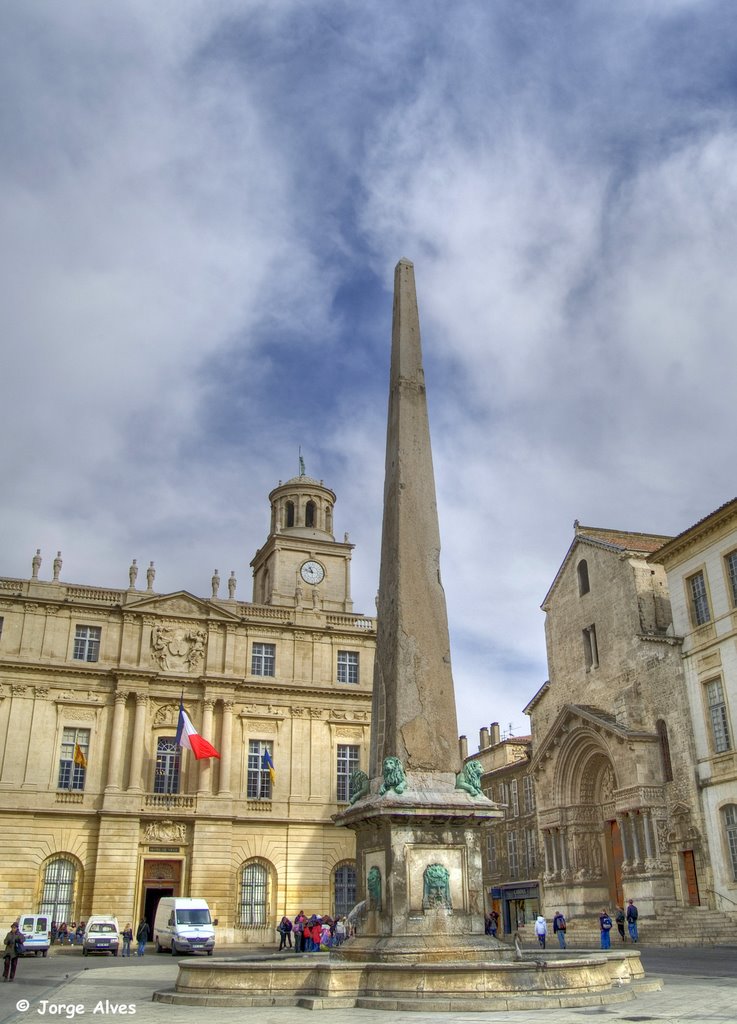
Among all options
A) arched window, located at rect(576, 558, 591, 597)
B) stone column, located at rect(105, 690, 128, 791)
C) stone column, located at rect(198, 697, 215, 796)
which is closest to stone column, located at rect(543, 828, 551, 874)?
arched window, located at rect(576, 558, 591, 597)

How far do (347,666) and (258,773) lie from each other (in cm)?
588

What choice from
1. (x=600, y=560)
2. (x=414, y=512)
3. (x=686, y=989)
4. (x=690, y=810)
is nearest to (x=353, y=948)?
(x=686, y=989)

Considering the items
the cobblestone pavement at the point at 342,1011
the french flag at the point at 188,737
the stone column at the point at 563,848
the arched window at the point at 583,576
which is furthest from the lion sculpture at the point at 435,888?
the french flag at the point at 188,737

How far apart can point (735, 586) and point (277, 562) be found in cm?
2365

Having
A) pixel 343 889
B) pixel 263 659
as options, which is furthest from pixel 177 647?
pixel 343 889

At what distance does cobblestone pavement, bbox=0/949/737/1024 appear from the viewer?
845 centimetres

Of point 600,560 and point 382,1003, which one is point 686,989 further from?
point 600,560

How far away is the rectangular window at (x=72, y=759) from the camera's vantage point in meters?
33.9

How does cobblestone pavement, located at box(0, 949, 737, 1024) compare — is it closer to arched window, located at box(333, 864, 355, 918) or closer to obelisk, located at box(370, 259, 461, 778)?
obelisk, located at box(370, 259, 461, 778)

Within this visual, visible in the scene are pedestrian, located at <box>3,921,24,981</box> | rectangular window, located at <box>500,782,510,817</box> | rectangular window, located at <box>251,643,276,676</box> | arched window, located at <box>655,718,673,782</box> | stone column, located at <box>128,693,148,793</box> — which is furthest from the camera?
rectangular window, located at <box>500,782,510,817</box>

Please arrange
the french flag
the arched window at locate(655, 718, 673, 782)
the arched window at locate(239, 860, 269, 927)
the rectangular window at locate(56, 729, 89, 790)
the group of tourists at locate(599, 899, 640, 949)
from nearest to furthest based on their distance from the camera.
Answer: the group of tourists at locate(599, 899, 640, 949) → the arched window at locate(655, 718, 673, 782) → the french flag → the rectangular window at locate(56, 729, 89, 790) → the arched window at locate(239, 860, 269, 927)

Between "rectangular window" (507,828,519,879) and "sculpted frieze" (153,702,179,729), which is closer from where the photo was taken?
"sculpted frieze" (153,702,179,729)

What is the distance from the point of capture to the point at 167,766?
3566cm

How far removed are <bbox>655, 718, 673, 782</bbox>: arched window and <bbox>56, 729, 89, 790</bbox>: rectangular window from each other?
20.0 meters
